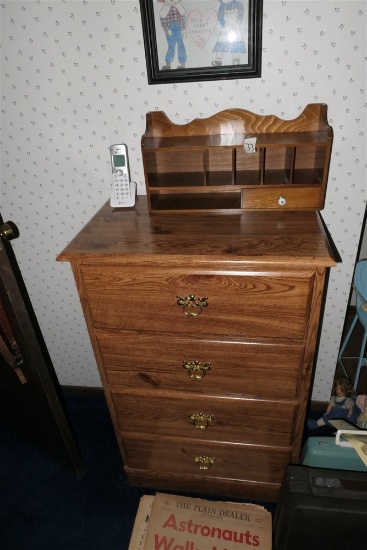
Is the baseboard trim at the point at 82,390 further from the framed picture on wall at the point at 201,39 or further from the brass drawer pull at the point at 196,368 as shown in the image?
the framed picture on wall at the point at 201,39

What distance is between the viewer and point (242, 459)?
176 cm

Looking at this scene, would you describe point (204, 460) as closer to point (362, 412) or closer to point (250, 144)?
point (362, 412)

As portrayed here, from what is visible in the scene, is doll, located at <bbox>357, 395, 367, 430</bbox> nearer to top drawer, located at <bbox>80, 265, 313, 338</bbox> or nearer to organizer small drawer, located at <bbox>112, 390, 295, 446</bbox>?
organizer small drawer, located at <bbox>112, 390, 295, 446</bbox>

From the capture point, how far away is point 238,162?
61.3 inches

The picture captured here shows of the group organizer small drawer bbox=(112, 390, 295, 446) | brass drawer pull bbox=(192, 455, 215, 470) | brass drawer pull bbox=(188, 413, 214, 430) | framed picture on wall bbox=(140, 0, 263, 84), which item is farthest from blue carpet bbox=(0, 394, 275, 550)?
framed picture on wall bbox=(140, 0, 263, 84)

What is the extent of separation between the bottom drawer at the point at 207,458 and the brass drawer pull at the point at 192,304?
29.0 inches

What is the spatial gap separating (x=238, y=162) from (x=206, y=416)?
3.51 feet

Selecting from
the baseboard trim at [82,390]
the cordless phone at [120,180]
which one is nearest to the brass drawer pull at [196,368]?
the cordless phone at [120,180]

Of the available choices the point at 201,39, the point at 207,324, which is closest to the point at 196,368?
the point at 207,324

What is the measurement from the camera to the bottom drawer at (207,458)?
67.6 inches

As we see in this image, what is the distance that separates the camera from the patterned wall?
4.40 ft

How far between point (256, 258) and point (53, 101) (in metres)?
1.09

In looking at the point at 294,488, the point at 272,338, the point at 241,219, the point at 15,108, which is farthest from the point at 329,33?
the point at 294,488

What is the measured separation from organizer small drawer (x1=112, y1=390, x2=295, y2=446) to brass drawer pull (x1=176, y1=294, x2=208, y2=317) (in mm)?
435
